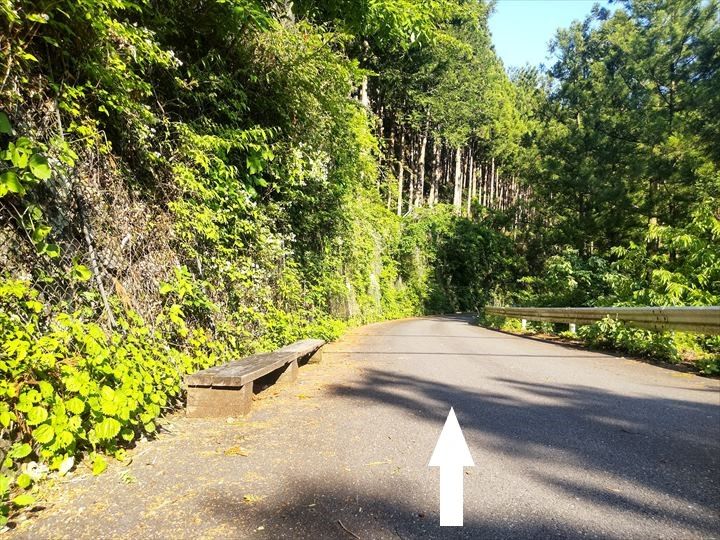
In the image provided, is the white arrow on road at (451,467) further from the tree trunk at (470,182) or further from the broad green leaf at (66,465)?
the tree trunk at (470,182)

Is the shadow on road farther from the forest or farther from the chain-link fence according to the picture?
the chain-link fence

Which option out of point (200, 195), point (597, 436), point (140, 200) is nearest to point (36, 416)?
point (140, 200)

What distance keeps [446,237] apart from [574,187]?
52.3 feet

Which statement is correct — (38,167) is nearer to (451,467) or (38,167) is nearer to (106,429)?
(106,429)

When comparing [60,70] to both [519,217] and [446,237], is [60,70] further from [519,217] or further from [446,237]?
[519,217]

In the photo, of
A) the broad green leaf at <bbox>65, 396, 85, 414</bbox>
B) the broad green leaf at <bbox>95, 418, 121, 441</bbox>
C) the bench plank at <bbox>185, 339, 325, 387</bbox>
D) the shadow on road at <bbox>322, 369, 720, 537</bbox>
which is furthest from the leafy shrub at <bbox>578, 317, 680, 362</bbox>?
the broad green leaf at <bbox>65, 396, 85, 414</bbox>

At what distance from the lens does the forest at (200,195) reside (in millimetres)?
3453

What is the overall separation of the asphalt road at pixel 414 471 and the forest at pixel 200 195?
49cm

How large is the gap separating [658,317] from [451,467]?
6410 mm

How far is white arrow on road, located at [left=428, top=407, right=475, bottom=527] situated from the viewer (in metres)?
2.81

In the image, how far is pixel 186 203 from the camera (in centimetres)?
582

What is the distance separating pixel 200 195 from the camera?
6.07 meters

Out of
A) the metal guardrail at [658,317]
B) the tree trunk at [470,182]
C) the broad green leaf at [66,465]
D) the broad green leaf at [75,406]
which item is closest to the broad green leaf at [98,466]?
the broad green leaf at [66,465]

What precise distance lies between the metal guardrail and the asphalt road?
1186 mm
